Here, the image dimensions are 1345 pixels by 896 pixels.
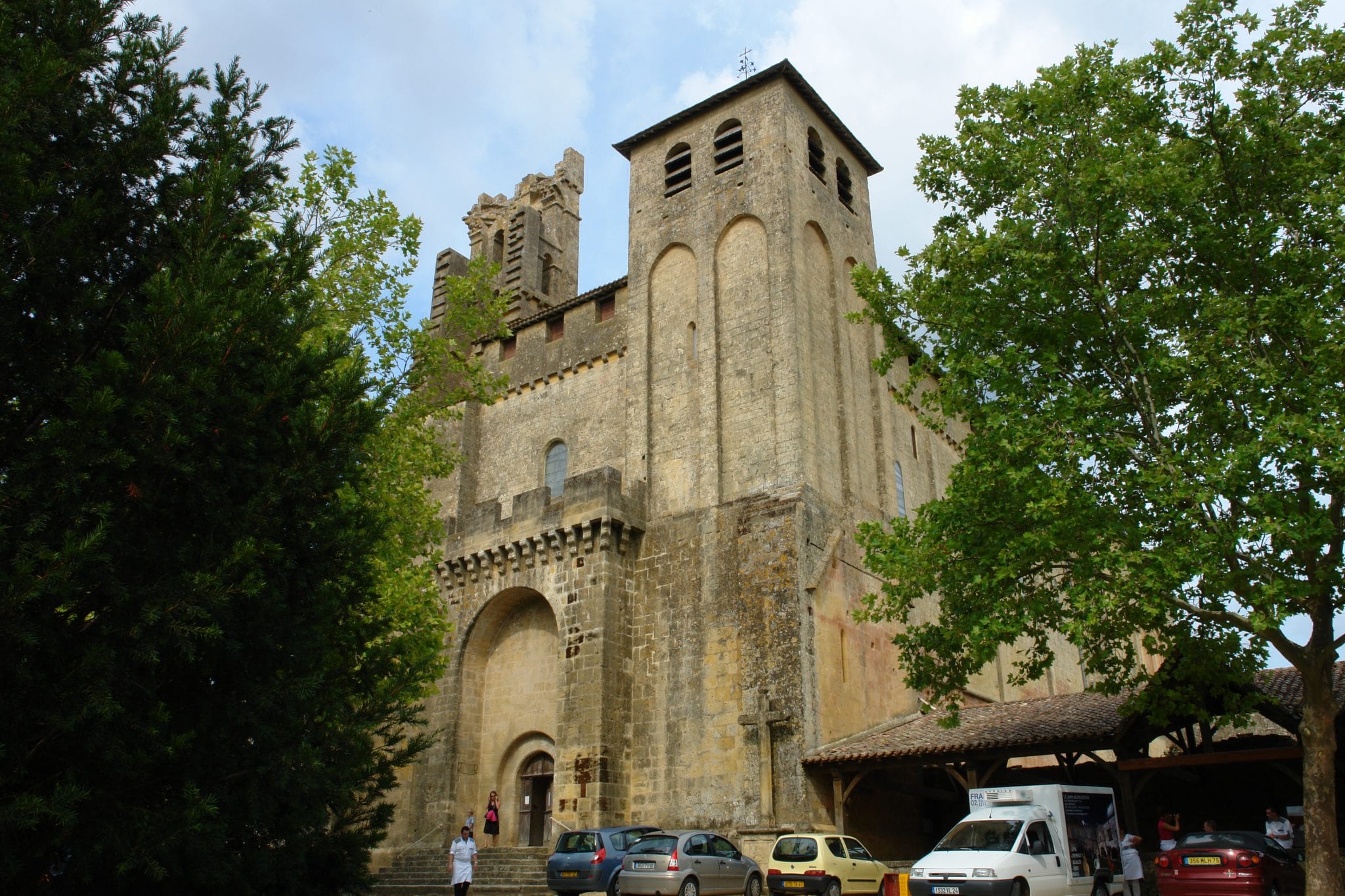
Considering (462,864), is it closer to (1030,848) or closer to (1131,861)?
(1030,848)

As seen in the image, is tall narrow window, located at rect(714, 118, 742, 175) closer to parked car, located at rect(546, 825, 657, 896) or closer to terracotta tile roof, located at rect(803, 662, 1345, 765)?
terracotta tile roof, located at rect(803, 662, 1345, 765)

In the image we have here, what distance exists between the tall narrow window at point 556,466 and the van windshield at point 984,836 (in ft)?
44.5

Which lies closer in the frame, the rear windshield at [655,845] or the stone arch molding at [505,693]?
the rear windshield at [655,845]

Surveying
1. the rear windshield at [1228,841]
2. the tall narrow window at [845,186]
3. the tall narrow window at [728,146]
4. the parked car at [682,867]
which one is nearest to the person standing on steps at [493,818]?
the parked car at [682,867]

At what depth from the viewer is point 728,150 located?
81.6 feet

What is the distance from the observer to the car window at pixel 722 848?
15203 mm

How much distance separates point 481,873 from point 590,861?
4.94m

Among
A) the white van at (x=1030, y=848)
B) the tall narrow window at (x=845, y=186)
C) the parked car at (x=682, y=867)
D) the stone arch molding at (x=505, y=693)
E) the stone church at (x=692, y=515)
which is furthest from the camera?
the tall narrow window at (x=845, y=186)

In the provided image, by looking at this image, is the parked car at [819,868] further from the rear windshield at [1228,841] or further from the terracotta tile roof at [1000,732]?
the rear windshield at [1228,841]

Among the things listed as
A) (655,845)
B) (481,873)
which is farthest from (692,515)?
(481,873)

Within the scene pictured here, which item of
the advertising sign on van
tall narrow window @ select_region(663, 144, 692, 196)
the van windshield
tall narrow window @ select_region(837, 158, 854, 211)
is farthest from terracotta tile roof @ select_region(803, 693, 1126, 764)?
tall narrow window @ select_region(663, 144, 692, 196)

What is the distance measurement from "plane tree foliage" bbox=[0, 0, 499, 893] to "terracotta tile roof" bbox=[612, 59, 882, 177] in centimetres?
1863

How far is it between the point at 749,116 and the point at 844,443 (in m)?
8.77

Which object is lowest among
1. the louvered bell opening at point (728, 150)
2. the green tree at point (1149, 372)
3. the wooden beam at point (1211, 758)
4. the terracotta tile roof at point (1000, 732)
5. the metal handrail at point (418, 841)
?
the metal handrail at point (418, 841)
